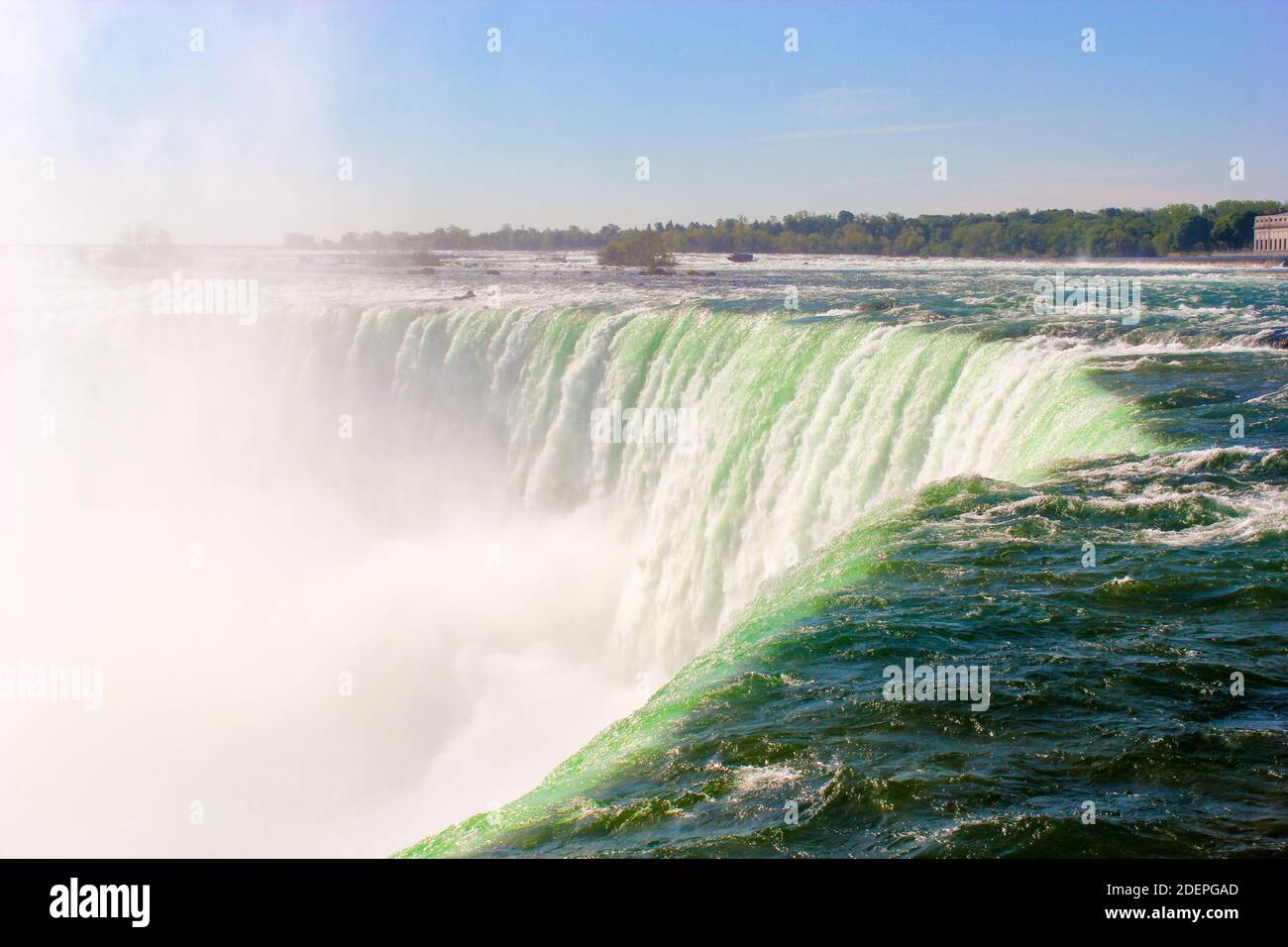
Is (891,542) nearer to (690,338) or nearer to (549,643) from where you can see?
(549,643)

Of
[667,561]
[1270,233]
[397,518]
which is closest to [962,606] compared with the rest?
[667,561]

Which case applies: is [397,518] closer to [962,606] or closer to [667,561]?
[667,561]

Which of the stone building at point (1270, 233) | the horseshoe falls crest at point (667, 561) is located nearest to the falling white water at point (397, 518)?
the horseshoe falls crest at point (667, 561)

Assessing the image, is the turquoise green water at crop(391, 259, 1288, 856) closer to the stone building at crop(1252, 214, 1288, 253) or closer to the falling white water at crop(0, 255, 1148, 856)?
the falling white water at crop(0, 255, 1148, 856)

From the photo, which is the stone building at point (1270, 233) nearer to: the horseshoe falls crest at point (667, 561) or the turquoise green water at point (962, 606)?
the horseshoe falls crest at point (667, 561)

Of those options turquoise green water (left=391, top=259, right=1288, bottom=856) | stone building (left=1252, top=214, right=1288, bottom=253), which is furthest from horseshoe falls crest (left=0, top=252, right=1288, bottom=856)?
stone building (left=1252, top=214, right=1288, bottom=253)
